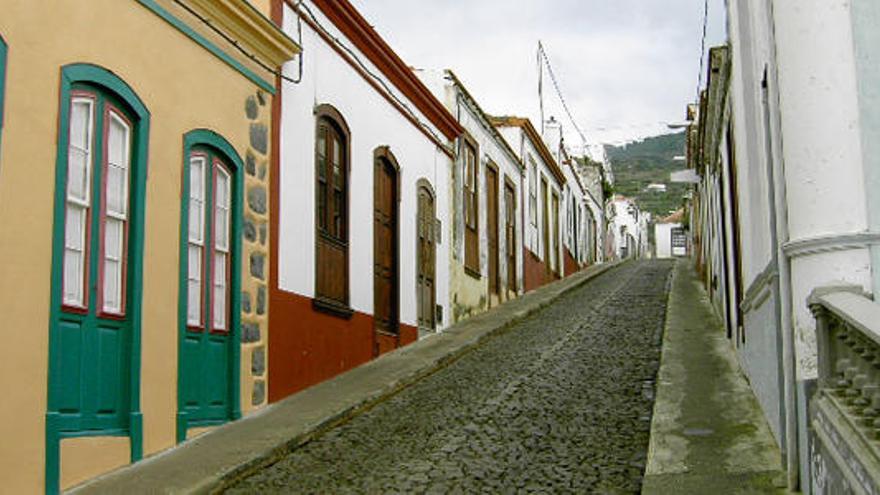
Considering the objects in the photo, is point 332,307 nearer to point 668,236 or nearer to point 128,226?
point 128,226

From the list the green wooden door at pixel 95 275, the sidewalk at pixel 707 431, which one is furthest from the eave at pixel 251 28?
the sidewalk at pixel 707 431

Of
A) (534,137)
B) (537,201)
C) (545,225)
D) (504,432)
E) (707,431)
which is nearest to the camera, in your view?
(707,431)

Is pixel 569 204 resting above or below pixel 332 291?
above

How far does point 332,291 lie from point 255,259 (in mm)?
2128

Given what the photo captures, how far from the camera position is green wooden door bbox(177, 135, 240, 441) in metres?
8.41

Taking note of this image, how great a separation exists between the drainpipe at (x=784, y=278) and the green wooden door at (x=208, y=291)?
463 centimetres

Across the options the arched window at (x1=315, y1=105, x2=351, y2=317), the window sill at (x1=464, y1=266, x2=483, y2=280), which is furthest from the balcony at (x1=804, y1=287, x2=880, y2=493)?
the window sill at (x1=464, y1=266, x2=483, y2=280)

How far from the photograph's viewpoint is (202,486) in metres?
6.80

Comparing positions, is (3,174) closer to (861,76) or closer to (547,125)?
(861,76)

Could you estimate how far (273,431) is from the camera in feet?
27.9

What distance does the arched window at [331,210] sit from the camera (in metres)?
11.4

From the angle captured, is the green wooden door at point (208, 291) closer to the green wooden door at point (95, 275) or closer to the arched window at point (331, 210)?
the green wooden door at point (95, 275)

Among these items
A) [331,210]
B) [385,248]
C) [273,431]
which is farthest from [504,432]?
[385,248]

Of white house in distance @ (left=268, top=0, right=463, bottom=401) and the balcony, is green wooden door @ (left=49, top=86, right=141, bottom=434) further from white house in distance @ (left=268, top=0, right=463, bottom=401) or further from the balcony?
the balcony
